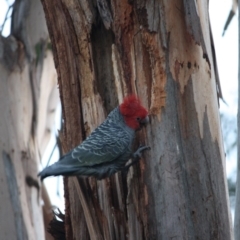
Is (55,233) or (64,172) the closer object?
(64,172)

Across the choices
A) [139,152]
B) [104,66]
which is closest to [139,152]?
[139,152]

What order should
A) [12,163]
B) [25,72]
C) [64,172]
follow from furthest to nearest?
[25,72] → [12,163] → [64,172]

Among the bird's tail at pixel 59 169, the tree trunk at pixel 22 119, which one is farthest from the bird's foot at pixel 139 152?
the tree trunk at pixel 22 119

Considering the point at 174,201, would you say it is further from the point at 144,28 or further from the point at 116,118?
the point at 144,28

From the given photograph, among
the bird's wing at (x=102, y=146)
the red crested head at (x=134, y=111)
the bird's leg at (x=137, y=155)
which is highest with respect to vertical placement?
the red crested head at (x=134, y=111)

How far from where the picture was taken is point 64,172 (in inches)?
105

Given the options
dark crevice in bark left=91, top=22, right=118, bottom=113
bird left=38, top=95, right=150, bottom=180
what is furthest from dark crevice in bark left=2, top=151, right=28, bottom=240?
bird left=38, top=95, right=150, bottom=180

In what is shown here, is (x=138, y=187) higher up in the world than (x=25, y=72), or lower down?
lower down

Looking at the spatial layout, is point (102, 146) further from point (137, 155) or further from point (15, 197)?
point (15, 197)

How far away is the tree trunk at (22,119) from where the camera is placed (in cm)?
436

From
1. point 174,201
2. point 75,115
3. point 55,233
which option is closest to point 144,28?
point 75,115

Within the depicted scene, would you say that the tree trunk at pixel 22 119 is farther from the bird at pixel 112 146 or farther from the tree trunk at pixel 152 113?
the bird at pixel 112 146

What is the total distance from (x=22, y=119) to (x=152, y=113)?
179cm

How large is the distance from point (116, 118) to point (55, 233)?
76cm
